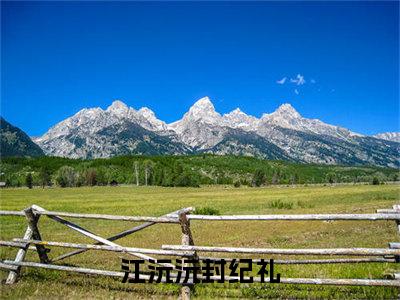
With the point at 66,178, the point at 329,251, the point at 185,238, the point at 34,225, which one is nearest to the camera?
the point at 329,251

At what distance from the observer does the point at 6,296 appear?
10.3m

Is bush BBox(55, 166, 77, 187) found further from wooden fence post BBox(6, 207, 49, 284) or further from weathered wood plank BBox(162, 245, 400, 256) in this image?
weathered wood plank BBox(162, 245, 400, 256)

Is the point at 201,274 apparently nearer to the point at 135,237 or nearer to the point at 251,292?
the point at 251,292

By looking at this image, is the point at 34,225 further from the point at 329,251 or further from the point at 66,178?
the point at 66,178

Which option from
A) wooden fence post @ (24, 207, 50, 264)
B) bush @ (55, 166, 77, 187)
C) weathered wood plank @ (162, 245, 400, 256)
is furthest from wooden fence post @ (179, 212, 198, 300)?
bush @ (55, 166, 77, 187)

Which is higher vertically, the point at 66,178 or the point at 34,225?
the point at 34,225

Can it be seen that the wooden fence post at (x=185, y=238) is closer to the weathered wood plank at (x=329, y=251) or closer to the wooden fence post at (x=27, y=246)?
the weathered wood plank at (x=329, y=251)

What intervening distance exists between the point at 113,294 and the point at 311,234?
48.5 feet

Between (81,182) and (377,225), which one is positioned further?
(81,182)

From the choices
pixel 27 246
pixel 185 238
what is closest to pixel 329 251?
pixel 185 238

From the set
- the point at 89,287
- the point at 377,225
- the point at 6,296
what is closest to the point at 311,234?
the point at 377,225

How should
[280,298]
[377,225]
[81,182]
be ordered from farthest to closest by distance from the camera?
[81,182] < [377,225] < [280,298]

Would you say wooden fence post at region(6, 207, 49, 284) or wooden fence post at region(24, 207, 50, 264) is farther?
wooden fence post at region(24, 207, 50, 264)

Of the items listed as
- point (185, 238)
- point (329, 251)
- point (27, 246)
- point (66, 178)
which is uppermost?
A: point (185, 238)
